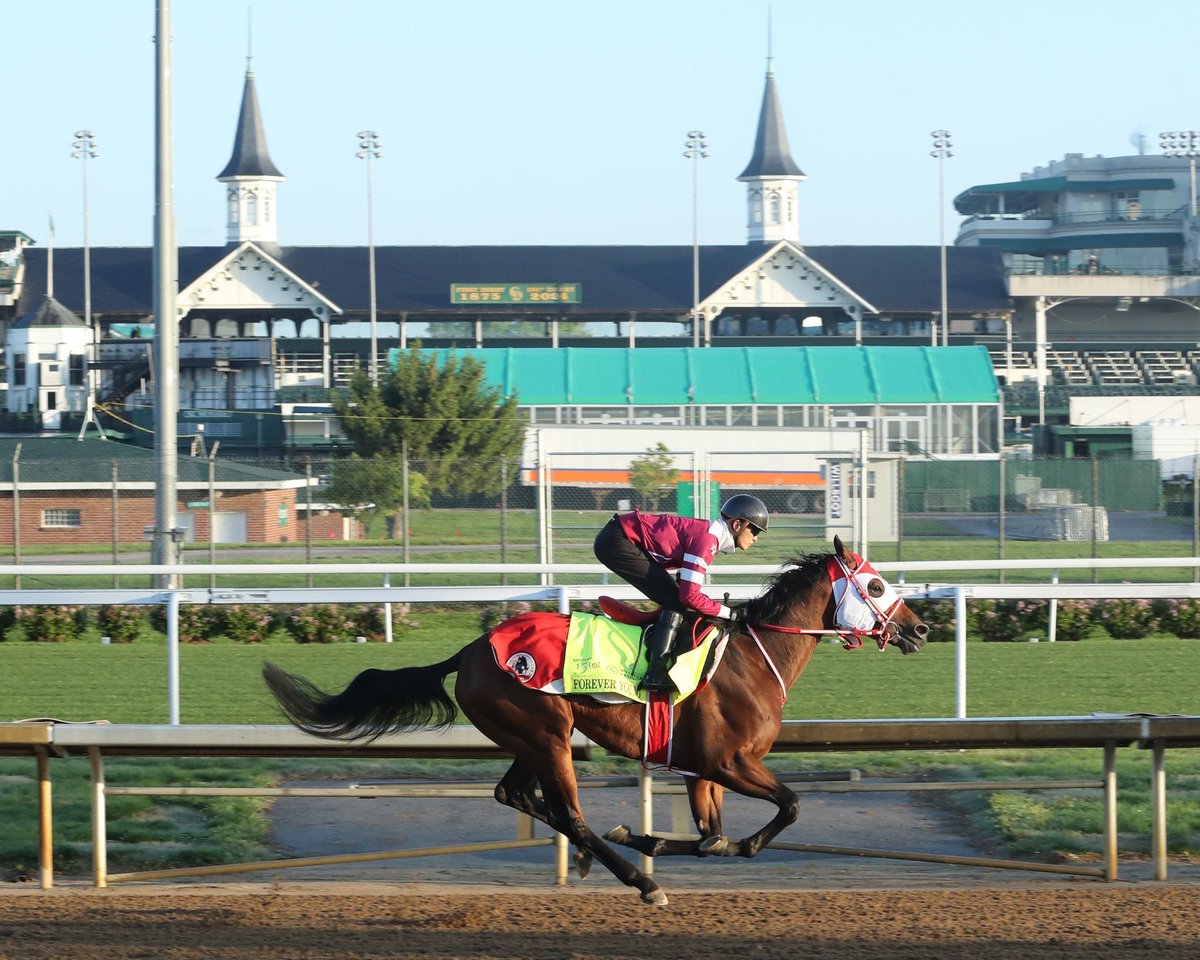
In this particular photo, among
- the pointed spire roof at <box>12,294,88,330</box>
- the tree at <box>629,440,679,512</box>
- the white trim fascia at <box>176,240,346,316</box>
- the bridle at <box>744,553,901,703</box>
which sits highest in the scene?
the white trim fascia at <box>176,240,346,316</box>

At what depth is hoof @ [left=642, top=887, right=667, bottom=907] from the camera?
506 cm

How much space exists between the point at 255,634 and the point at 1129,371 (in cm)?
4020

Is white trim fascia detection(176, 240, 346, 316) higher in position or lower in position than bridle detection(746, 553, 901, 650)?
higher

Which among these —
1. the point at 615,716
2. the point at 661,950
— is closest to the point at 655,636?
the point at 615,716

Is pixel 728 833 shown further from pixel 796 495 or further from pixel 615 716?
pixel 796 495

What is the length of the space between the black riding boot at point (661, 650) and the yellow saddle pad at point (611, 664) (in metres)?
0.03

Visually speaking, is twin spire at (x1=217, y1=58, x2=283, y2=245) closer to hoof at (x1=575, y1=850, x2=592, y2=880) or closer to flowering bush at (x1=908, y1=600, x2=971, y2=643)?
flowering bush at (x1=908, y1=600, x2=971, y2=643)

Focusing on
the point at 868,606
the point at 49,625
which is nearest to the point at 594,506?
the point at 49,625

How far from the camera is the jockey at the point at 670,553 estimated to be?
506cm

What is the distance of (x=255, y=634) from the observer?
14.3 meters

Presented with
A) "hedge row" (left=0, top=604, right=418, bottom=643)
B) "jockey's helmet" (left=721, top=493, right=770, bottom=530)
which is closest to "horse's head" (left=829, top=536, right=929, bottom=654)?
"jockey's helmet" (left=721, top=493, right=770, bottom=530)

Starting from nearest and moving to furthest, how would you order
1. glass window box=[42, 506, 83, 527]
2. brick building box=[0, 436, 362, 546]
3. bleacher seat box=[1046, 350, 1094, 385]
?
brick building box=[0, 436, 362, 546] < glass window box=[42, 506, 83, 527] < bleacher seat box=[1046, 350, 1094, 385]

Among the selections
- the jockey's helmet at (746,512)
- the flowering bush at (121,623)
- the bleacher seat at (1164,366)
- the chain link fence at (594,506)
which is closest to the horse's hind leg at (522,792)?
the jockey's helmet at (746,512)

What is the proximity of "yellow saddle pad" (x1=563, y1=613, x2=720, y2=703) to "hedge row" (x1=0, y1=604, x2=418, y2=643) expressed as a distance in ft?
30.9
